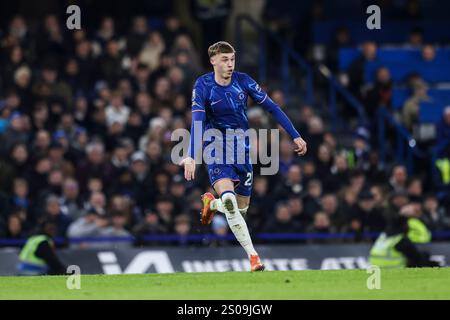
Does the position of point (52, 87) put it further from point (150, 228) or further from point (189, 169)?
point (189, 169)

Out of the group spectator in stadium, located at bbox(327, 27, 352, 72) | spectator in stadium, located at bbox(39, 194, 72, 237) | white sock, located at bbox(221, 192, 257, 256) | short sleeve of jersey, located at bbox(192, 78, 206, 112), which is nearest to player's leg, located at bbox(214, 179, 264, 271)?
white sock, located at bbox(221, 192, 257, 256)

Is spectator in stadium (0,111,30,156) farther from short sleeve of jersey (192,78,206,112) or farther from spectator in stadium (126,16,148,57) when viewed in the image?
short sleeve of jersey (192,78,206,112)

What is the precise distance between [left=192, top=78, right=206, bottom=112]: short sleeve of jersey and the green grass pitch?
5.64 feet

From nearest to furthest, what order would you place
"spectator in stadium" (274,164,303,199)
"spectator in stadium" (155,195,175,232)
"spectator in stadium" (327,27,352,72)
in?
"spectator in stadium" (155,195,175,232) < "spectator in stadium" (274,164,303,199) < "spectator in stadium" (327,27,352,72)

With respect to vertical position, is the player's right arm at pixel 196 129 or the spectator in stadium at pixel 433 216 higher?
the player's right arm at pixel 196 129

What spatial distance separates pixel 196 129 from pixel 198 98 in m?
0.40

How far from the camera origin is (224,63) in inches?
535

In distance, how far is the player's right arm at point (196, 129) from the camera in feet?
42.6

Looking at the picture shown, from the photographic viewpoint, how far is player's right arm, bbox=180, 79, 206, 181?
12984 millimetres

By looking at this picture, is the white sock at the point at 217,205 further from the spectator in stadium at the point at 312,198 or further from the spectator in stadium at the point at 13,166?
the spectator in stadium at the point at 13,166

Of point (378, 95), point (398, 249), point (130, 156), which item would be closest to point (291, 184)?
point (130, 156)

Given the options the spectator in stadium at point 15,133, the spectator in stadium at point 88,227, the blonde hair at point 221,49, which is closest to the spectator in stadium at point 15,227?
the spectator in stadium at point 88,227

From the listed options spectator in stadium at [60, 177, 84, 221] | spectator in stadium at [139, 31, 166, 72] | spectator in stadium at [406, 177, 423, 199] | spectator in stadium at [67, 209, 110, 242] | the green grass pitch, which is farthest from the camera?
spectator in stadium at [139, 31, 166, 72]
